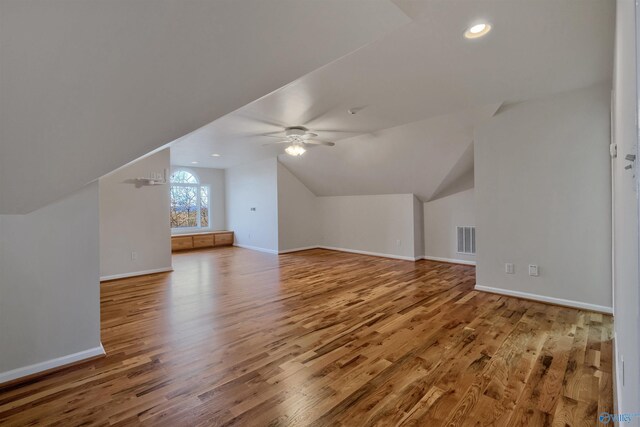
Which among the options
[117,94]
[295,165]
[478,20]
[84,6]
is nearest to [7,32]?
[84,6]

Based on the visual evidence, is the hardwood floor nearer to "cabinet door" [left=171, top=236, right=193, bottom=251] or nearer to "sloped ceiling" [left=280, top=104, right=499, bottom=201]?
"sloped ceiling" [left=280, top=104, right=499, bottom=201]

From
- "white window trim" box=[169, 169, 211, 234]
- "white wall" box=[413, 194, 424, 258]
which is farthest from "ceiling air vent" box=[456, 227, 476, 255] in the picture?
"white window trim" box=[169, 169, 211, 234]

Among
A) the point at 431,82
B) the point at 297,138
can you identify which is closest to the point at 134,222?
the point at 297,138

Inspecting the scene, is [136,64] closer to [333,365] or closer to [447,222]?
[333,365]

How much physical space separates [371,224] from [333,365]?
4765mm

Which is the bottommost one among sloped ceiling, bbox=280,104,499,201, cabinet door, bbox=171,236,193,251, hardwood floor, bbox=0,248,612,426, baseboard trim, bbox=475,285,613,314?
hardwood floor, bbox=0,248,612,426

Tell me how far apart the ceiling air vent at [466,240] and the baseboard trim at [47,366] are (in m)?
5.47

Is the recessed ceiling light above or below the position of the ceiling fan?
above

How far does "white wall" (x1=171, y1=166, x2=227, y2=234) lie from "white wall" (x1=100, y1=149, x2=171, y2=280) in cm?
Answer: 349

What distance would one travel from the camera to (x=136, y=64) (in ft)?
2.94

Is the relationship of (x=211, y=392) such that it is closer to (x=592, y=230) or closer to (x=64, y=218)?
(x=64, y=218)

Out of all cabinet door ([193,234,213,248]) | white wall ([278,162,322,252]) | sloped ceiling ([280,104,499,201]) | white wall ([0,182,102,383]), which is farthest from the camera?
cabinet door ([193,234,213,248])

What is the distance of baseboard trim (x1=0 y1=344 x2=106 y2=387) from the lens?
205 centimetres

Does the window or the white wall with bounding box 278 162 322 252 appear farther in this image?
the window
